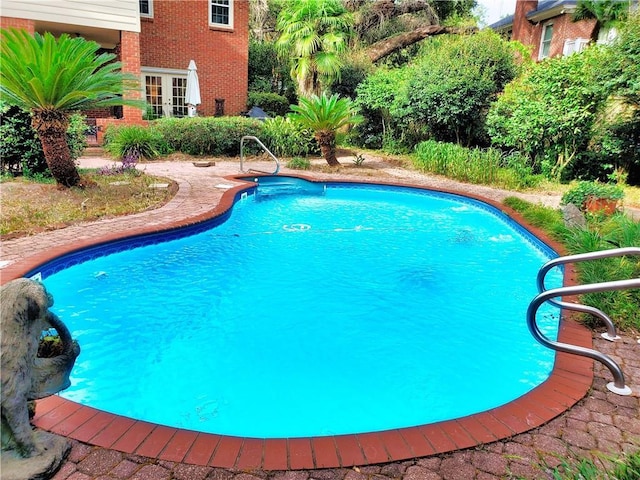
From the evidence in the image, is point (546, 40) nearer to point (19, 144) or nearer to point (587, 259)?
point (19, 144)

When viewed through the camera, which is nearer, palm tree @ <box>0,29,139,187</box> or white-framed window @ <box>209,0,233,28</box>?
palm tree @ <box>0,29,139,187</box>

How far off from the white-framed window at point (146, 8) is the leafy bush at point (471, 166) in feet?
38.5

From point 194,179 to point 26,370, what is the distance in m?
8.88

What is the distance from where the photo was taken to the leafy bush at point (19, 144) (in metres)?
8.52

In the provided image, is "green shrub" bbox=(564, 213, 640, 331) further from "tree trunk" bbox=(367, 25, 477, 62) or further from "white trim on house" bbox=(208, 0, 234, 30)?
"white trim on house" bbox=(208, 0, 234, 30)

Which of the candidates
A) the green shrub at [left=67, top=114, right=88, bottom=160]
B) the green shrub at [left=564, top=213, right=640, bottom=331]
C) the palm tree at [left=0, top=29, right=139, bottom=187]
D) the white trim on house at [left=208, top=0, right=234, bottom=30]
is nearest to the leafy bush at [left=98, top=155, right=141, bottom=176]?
the green shrub at [left=67, top=114, right=88, bottom=160]

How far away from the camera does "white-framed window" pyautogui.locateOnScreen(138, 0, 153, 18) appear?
17062 millimetres

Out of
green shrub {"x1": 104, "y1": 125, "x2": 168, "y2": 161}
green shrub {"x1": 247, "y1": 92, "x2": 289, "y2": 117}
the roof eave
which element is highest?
the roof eave

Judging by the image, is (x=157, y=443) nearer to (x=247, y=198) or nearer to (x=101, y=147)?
(x=247, y=198)

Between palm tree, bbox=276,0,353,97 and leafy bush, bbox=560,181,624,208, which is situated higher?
palm tree, bbox=276,0,353,97

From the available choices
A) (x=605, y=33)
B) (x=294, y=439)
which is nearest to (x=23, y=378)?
(x=294, y=439)

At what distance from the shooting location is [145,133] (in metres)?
12.1

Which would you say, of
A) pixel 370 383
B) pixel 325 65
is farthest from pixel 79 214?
pixel 325 65

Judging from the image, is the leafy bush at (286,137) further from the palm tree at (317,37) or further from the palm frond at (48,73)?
the palm frond at (48,73)
